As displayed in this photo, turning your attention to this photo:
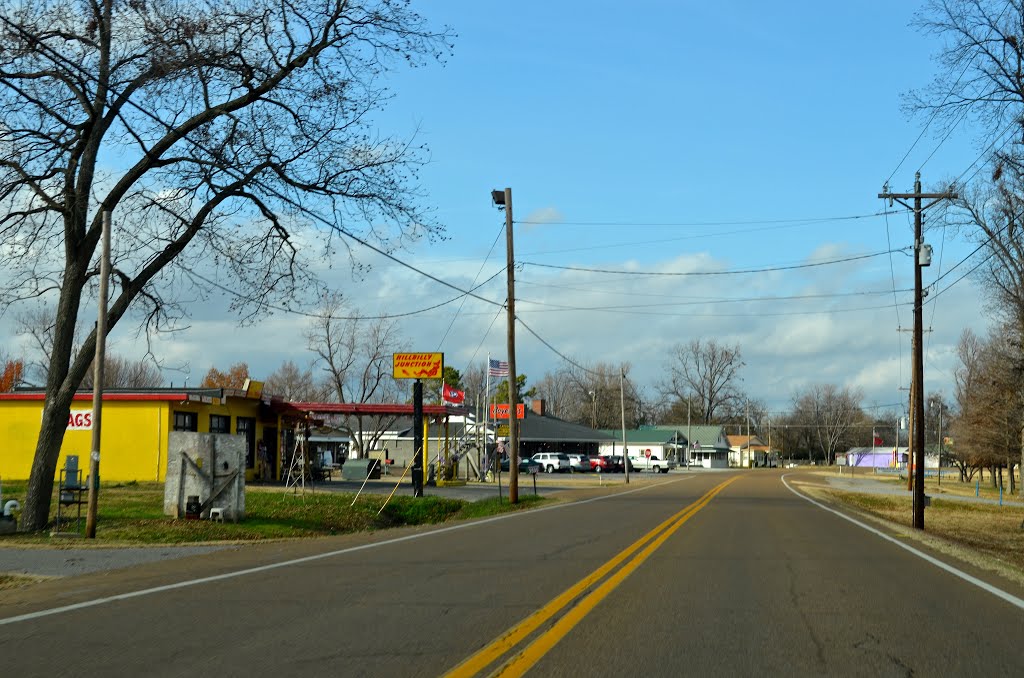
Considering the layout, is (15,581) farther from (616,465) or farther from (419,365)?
(616,465)

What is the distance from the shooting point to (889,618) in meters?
9.41

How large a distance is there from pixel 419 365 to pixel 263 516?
17.5m

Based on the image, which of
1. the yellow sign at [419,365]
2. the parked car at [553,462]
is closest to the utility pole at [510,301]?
the yellow sign at [419,365]

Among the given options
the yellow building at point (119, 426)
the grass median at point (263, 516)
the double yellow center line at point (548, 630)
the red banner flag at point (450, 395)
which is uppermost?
the red banner flag at point (450, 395)

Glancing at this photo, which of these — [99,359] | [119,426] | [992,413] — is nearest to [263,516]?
[99,359]

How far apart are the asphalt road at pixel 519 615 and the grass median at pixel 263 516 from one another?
3.74 m

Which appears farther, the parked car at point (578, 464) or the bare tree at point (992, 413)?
the parked car at point (578, 464)

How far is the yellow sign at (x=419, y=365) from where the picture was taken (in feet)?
127

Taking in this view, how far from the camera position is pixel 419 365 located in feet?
128

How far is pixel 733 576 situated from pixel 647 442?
9785cm

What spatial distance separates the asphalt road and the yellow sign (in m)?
22.6

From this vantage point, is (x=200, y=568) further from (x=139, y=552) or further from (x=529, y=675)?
(x=529, y=675)

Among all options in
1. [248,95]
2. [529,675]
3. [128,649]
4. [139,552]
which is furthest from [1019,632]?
[248,95]

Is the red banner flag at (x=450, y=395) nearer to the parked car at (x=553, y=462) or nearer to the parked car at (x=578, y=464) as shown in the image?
the parked car at (x=553, y=462)
